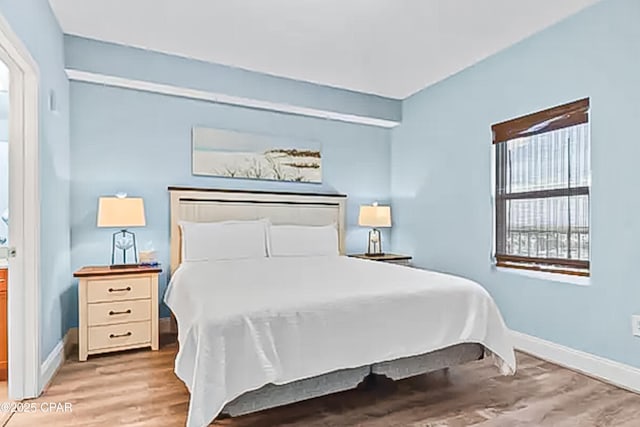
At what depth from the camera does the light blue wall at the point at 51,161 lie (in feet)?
8.15

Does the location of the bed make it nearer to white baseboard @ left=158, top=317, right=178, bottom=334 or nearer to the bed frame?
the bed frame

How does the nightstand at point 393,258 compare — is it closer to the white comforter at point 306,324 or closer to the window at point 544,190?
the window at point 544,190

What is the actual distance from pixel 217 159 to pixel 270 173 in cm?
60

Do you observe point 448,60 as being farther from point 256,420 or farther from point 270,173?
point 256,420

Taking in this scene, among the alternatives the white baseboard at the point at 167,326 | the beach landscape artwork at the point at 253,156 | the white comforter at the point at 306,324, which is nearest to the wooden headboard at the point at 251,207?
the beach landscape artwork at the point at 253,156

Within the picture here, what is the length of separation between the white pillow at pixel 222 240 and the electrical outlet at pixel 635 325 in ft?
9.67

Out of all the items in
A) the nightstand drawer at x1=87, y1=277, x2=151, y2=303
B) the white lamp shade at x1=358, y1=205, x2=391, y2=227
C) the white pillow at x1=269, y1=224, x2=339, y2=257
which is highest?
the white lamp shade at x1=358, y1=205, x2=391, y2=227

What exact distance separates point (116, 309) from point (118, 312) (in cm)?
3

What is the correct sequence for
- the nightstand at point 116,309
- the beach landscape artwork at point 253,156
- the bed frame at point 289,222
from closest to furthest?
the bed frame at point 289,222, the nightstand at point 116,309, the beach landscape artwork at point 253,156

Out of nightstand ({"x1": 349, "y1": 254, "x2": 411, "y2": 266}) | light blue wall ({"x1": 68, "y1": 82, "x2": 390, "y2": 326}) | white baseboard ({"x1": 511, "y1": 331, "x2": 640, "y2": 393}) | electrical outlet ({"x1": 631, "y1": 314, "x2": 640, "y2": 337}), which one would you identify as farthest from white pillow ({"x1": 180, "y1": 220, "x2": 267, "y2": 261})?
electrical outlet ({"x1": 631, "y1": 314, "x2": 640, "y2": 337})

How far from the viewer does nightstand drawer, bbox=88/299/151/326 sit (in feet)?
10.5

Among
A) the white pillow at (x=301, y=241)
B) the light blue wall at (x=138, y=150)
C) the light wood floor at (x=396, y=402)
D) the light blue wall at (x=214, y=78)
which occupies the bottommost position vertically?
the light wood floor at (x=396, y=402)

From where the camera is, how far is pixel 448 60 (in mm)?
3836

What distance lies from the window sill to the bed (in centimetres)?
88
